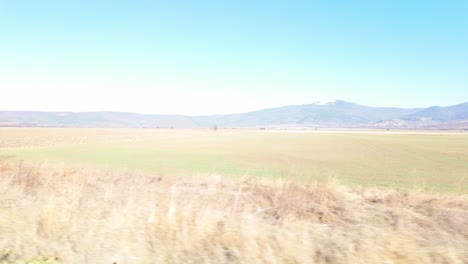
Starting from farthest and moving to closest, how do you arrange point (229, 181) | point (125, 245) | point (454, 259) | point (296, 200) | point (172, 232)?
point (229, 181)
point (296, 200)
point (172, 232)
point (125, 245)
point (454, 259)

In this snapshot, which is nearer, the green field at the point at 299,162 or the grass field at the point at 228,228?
the grass field at the point at 228,228

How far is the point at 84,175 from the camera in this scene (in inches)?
563

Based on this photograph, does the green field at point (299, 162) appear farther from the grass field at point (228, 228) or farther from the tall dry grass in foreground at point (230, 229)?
the tall dry grass in foreground at point (230, 229)

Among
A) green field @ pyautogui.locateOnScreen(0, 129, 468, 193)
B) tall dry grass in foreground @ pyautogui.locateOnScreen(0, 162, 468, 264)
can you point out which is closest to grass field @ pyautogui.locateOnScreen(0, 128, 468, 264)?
tall dry grass in foreground @ pyautogui.locateOnScreen(0, 162, 468, 264)

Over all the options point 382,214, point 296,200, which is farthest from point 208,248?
point 382,214

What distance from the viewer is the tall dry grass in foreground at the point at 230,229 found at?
5375mm

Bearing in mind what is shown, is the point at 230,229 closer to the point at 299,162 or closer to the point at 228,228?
the point at 228,228

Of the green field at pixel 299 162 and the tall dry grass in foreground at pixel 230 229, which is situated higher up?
the tall dry grass in foreground at pixel 230 229

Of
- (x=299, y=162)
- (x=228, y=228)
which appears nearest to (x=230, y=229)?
(x=228, y=228)

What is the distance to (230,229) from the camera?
6410 mm

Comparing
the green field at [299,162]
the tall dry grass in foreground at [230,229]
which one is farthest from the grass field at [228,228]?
the green field at [299,162]

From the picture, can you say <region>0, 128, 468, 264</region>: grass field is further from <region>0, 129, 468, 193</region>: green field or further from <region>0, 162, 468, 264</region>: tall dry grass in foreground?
<region>0, 129, 468, 193</region>: green field

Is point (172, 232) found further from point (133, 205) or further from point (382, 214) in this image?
point (382, 214)

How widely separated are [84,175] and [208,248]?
10.2 metres
